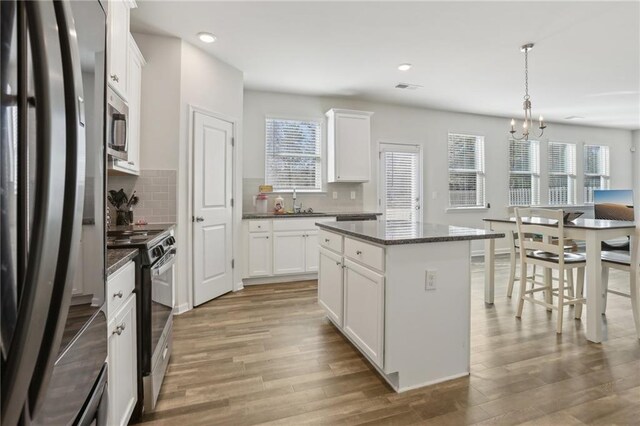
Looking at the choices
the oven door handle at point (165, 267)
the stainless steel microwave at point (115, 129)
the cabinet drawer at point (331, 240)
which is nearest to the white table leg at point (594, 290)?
the cabinet drawer at point (331, 240)

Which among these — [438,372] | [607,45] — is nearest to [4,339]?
[438,372]

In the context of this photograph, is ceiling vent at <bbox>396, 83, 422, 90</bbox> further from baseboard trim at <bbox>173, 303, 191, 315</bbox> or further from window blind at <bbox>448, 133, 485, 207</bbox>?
baseboard trim at <bbox>173, 303, 191, 315</bbox>

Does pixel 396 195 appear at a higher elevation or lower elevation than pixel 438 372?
higher

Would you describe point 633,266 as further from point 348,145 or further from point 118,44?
point 118,44

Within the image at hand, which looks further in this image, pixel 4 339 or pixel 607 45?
pixel 607 45

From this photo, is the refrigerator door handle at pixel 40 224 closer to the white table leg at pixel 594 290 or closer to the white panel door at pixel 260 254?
the white table leg at pixel 594 290

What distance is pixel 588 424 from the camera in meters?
1.61

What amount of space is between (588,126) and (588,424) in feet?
25.1

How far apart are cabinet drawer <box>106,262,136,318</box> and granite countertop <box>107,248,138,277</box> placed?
3 centimetres

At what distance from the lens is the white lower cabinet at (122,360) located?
1.26m

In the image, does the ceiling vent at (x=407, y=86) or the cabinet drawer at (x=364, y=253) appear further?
the ceiling vent at (x=407, y=86)

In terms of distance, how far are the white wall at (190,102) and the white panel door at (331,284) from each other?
4.63ft

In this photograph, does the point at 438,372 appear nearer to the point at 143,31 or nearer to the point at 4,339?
the point at 4,339

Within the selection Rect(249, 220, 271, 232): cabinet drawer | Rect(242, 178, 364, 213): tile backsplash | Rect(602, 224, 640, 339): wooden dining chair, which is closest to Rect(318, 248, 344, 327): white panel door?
Rect(249, 220, 271, 232): cabinet drawer
